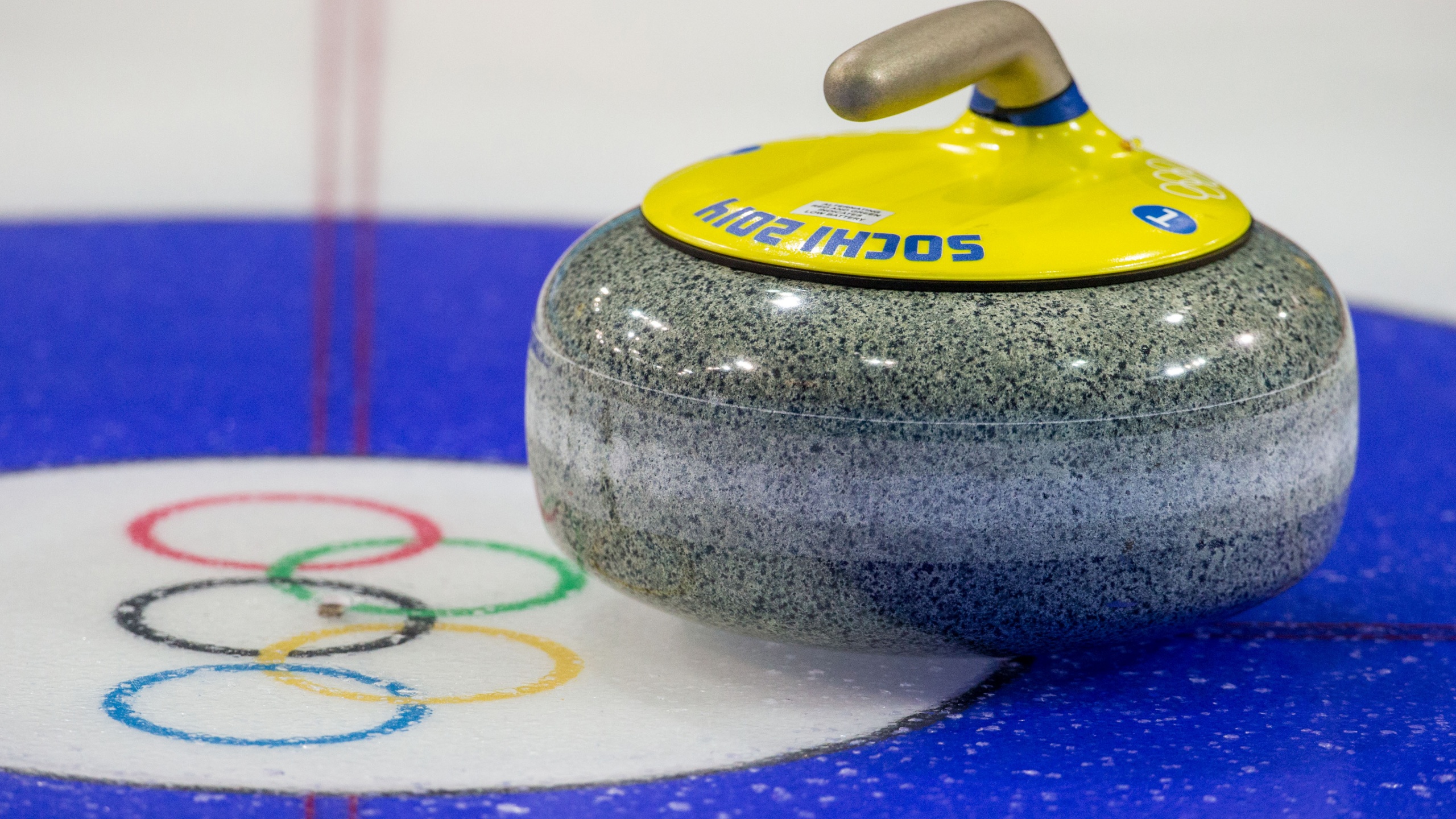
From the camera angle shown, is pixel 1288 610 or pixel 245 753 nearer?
pixel 245 753

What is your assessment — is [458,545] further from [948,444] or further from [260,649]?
[948,444]

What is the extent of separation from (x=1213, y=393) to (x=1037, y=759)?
435 mm

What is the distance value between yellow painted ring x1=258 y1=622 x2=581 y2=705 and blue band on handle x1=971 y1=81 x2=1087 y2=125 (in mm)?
833

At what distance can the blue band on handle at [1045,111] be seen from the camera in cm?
226

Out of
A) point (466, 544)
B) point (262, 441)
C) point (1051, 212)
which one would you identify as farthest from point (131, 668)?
point (1051, 212)

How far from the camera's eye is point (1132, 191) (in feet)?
7.06

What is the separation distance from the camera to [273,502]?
9.21 ft

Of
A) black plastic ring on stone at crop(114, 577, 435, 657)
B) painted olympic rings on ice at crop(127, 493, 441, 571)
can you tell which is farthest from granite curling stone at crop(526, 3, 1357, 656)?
painted olympic rings on ice at crop(127, 493, 441, 571)

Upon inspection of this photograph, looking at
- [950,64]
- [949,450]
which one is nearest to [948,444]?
[949,450]

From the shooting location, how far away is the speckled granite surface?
1911mm

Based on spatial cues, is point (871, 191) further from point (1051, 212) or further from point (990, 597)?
point (990, 597)

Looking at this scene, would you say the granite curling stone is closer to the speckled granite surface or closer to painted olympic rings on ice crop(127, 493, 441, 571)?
the speckled granite surface

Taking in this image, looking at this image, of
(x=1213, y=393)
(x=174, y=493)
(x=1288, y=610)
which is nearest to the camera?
(x=1213, y=393)

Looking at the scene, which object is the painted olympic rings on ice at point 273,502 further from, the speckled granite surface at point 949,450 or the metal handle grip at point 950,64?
the metal handle grip at point 950,64
